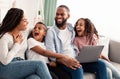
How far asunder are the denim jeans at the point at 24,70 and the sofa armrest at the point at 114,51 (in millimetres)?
1485

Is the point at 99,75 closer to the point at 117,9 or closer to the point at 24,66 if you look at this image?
the point at 24,66

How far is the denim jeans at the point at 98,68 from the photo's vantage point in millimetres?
2470

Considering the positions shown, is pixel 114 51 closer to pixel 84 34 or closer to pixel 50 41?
pixel 84 34

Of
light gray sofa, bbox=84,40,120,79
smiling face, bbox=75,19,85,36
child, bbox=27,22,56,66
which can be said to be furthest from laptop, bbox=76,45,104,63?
light gray sofa, bbox=84,40,120,79

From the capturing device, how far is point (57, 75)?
231 cm

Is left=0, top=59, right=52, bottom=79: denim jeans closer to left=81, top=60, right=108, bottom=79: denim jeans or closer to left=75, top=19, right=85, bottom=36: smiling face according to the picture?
left=81, top=60, right=108, bottom=79: denim jeans

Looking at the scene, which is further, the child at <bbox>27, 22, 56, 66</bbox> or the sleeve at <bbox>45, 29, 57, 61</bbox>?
the sleeve at <bbox>45, 29, 57, 61</bbox>

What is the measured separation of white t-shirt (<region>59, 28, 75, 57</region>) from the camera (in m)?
2.59

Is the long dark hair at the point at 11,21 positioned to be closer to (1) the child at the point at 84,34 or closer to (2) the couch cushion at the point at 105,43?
(1) the child at the point at 84,34

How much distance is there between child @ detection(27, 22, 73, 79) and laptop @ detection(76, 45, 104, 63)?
0.49 ft

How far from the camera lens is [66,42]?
103 inches

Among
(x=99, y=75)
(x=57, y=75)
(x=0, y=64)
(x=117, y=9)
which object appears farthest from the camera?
(x=117, y=9)

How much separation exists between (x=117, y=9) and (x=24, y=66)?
2280mm

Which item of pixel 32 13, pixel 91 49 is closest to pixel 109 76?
pixel 91 49
